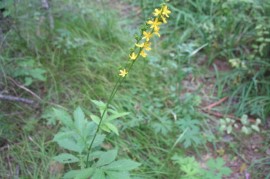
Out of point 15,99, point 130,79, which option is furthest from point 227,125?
point 15,99

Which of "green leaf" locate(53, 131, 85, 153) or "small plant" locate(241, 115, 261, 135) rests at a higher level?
"green leaf" locate(53, 131, 85, 153)

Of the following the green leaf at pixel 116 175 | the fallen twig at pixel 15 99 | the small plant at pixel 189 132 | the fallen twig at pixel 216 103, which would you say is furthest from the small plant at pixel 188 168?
the fallen twig at pixel 15 99

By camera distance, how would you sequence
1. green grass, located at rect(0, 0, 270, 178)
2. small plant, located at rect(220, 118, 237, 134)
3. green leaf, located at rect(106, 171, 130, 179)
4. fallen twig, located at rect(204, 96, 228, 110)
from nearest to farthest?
green leaf, located at rect(106, 171, 130, 179) < green grass, located at rect(0, 0, 270, 178) < small plant, located at rect(220, 118, 237, 134) < fallen twig, located at rect(204, 96, 228, 110)

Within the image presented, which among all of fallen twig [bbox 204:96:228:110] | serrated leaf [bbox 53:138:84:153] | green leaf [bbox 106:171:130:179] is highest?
serrated leaf [bbox 53:138:84:153]

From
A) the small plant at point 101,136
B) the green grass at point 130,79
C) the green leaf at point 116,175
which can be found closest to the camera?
the small plant at point 101,136

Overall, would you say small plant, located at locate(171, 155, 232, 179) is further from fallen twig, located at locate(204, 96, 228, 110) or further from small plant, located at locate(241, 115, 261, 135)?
fallen twig, located at locate(204, 96, 228, 110)

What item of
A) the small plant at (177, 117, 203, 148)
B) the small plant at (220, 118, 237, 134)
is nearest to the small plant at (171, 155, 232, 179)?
the small plant at (177, 117, 203, 148)

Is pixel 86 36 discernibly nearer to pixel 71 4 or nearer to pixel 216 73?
pixel 71 4

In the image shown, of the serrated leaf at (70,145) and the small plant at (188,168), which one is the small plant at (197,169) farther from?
the serrated leaf at (70,145)

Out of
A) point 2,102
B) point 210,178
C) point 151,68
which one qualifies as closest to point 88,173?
point 210,178

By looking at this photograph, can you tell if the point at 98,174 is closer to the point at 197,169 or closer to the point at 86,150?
the point at 86,150

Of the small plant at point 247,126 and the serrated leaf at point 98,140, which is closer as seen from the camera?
the serrated leaf at point 98,140
